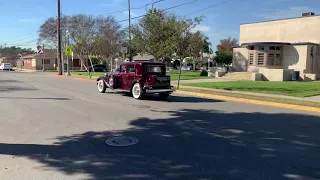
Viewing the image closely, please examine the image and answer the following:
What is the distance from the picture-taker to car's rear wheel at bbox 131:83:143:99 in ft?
48.9

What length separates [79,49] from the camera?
4984 cm

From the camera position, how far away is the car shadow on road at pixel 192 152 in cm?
503

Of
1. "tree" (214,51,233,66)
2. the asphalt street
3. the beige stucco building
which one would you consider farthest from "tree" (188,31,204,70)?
"tree" (214,51,233,66)

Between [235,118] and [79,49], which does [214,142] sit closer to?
[235,118]

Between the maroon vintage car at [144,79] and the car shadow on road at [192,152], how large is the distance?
5904 mm

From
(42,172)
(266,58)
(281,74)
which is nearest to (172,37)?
(281,74)

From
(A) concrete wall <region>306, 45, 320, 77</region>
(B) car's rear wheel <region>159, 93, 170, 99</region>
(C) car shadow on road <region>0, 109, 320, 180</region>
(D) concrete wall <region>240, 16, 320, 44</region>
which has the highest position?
(D) concrete wall <region>240, 16, 320, 44</region>

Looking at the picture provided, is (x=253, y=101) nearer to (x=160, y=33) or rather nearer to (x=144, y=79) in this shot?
(x=144, y=79)

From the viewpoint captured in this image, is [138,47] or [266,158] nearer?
[266,158]

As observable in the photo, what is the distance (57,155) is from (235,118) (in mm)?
5785

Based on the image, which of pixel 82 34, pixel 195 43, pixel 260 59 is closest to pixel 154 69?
pixel 195 43

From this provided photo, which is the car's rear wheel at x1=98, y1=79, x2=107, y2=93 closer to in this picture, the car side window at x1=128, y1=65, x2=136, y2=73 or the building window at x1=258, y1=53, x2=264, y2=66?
the car side window at x1=128, y1=65, x2=136, y2=73

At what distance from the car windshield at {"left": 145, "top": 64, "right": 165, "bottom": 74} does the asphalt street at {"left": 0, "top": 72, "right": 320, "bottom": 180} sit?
4.53 meters

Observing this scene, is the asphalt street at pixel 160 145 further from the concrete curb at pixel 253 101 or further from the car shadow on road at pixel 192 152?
the concrete curb at pixel 253 101
